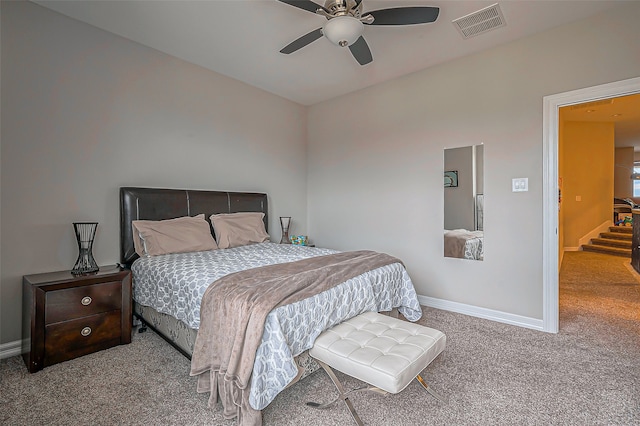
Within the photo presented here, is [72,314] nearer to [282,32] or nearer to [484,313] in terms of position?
[282,32]

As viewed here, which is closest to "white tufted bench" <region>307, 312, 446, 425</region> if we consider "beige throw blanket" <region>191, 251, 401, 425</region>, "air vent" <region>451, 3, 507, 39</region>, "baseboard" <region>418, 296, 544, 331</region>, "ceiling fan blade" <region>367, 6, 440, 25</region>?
"beige throw blanket" <region>191, 251, 401, 425</region>

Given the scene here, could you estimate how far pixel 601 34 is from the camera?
262 cm

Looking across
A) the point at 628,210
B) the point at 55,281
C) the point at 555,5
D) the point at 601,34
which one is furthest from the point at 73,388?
the point at 628,210

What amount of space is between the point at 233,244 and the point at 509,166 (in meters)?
3.06

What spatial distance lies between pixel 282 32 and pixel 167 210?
2.15m

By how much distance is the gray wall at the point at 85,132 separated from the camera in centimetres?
246

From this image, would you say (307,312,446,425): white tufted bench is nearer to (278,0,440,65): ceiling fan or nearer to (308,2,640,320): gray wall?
(308,2,640,320): gray wall

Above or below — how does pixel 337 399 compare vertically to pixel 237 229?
below

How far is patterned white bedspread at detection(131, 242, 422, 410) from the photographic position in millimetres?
1618

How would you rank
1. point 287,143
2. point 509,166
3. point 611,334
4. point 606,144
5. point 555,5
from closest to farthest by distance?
1. point 555,5
2. point 611,334
3. point 509,166
4. point 287,143
5. point 606,144

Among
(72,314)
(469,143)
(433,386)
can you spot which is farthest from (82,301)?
(469,143)

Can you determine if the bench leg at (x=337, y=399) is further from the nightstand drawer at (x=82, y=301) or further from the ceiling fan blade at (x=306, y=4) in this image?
the ceiling fan blade at (x=306, y=4)

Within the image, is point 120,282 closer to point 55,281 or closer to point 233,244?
point 55,281

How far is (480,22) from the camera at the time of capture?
2727 mm
